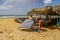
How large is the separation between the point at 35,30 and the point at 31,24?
44 centimetres

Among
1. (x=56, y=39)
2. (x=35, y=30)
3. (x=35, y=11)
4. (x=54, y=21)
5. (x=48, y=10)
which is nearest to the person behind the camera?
(x=56, y=39)

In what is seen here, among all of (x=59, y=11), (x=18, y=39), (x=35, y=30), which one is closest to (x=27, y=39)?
(x=18, y=39)

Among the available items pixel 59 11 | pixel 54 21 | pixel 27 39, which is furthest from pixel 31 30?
pixel 54 21

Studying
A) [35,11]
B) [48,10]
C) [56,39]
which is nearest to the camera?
[56,39]

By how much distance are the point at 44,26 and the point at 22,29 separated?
2.28 m

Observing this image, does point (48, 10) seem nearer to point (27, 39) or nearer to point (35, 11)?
point (35, 11)

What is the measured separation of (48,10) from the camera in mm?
9945

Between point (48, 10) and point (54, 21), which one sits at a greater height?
point (48, 10)

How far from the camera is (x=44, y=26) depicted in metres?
10.3

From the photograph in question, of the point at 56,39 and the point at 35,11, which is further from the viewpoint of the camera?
the point at 35,11

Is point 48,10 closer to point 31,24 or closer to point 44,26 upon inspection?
point 44,26

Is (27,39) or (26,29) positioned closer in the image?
(27,39)

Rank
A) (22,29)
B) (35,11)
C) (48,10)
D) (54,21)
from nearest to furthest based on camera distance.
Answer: (22,29) < (48,10) < (35,11) < (54,21)

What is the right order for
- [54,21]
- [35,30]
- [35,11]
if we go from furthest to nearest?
1. [54,21]
2. [35,11]
3. [35,30]
